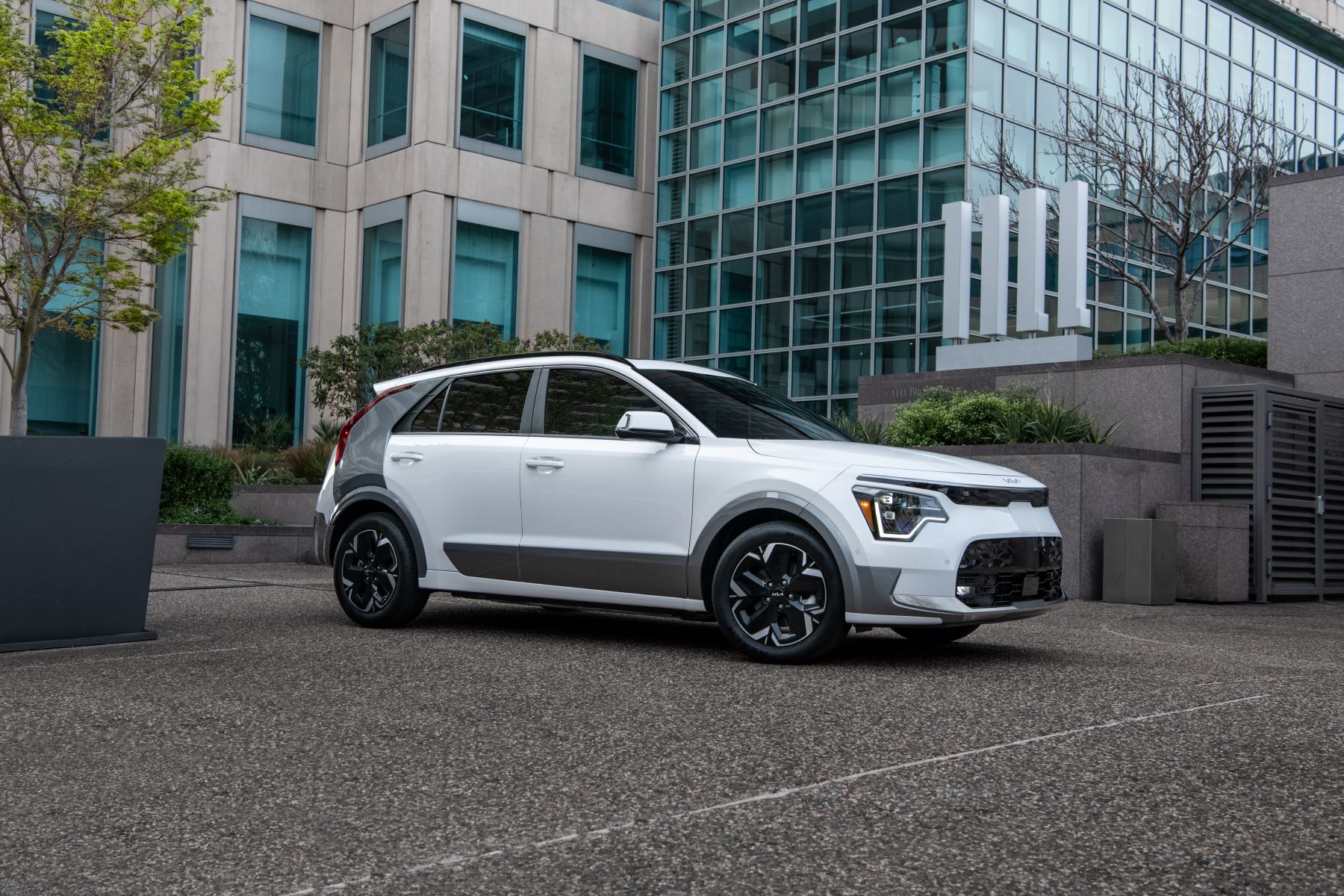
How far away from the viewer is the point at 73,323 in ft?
70.5

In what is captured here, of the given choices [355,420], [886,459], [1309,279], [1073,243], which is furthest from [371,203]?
[886,459]

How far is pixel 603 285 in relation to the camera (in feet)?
103

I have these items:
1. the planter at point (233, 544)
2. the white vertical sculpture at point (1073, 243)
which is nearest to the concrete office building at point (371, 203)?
the planter at point (233, 544)

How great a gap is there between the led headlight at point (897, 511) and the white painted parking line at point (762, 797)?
1.52 m

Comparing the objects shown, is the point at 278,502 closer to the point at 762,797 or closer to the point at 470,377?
the point at 470,377

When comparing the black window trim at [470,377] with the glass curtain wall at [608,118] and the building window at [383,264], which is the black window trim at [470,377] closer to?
the building window at [383,264]

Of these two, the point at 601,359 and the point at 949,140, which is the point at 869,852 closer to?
the point at 601,359

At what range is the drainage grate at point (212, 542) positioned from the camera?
16719 millimetres

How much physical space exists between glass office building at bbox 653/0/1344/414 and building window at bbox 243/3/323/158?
7.76 metres

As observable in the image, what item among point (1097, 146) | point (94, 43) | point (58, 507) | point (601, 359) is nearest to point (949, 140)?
point (1097, 146)

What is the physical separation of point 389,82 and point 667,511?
23789 millimetres

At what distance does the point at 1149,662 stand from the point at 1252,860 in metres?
4.23

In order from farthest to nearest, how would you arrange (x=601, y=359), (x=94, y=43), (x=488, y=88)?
(x=488, y=88)
(x=94, y=43)
(x=601, y=359)

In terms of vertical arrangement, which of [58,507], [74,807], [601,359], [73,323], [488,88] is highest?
[488,88]
